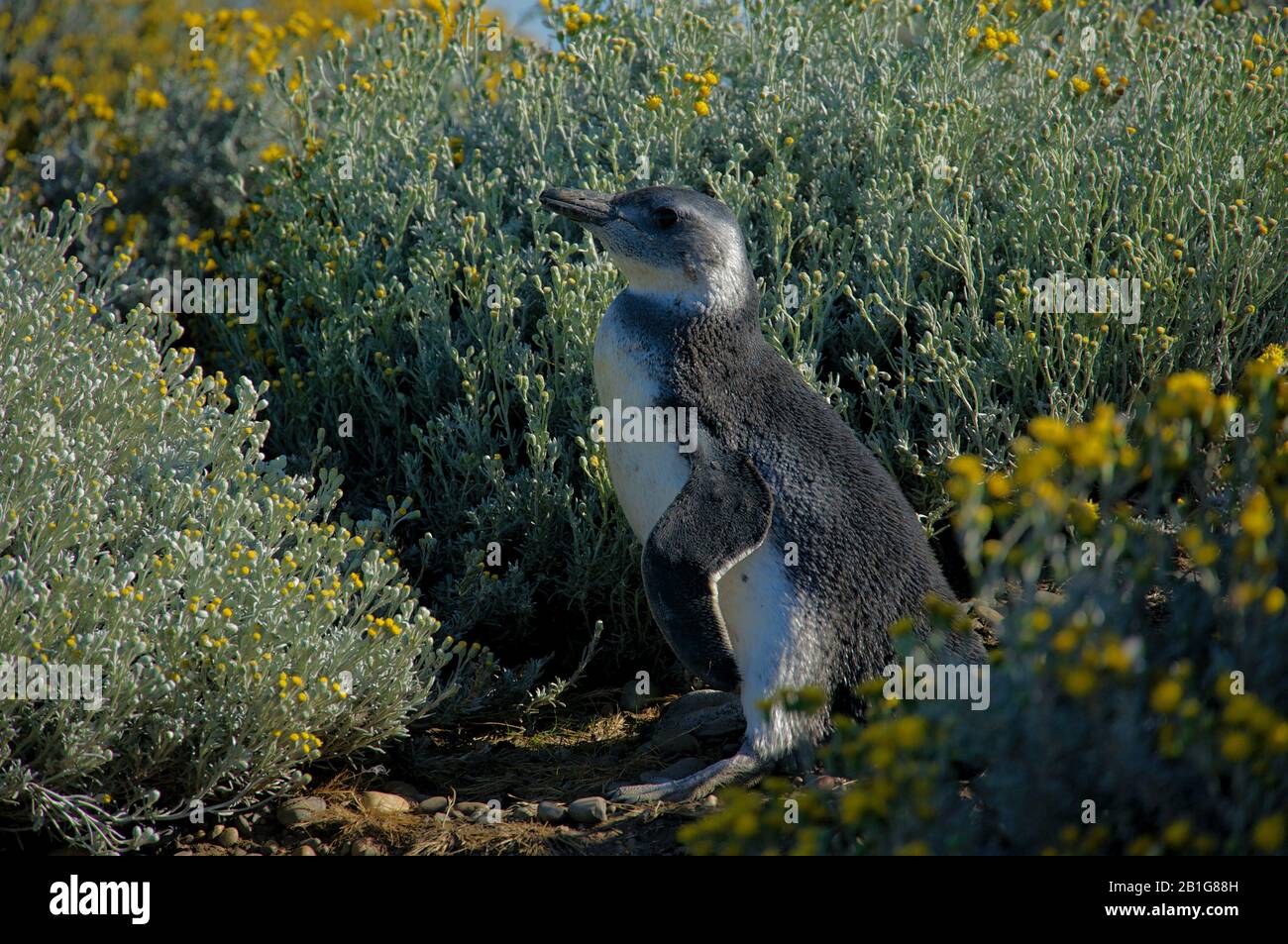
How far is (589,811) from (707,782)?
0.35 m

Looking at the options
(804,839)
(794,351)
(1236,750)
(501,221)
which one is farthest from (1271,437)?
(501,221)

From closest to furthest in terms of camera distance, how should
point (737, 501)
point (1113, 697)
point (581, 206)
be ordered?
point (1113, 697) < point (737, 501) < point (581, 206)

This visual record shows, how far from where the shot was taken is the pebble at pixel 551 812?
373 centimetres

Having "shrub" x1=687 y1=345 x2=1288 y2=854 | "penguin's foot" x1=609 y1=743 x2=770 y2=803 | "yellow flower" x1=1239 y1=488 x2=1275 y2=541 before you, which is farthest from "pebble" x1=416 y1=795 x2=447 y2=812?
"yellow flower" x1=1239 y1=488 x2=1275 y2=541

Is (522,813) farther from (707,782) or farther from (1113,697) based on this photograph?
(1113,697)

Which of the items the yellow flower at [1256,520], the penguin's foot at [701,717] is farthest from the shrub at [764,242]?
the yellow flower at [1256,520]

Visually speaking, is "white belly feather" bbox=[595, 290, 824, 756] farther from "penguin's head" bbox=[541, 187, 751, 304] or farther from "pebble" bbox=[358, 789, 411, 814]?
"pebble" bbox=[358, 789, 411, 814]

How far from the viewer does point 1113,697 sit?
233 centimetres

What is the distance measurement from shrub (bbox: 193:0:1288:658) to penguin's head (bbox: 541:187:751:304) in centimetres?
65

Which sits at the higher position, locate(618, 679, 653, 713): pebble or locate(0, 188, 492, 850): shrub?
locate(0, 188, 492, 850): shrub

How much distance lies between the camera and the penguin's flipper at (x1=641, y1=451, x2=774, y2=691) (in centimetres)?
353

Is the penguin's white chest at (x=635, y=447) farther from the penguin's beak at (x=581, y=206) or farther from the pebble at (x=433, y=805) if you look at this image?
the pebble at (x=433, y=805)

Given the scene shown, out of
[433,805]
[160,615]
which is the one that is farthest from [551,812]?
[160,615]

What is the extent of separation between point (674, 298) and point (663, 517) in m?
0.75
